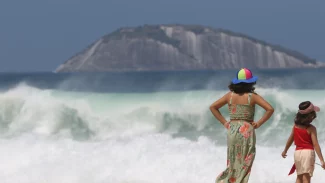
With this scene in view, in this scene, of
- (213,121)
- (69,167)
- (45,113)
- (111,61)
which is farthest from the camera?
(111,61)

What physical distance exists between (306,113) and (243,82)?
672 mm

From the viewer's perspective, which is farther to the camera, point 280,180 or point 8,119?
point 8,119

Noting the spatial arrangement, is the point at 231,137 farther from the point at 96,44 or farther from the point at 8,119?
the point at 96,44

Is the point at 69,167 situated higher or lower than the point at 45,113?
lower

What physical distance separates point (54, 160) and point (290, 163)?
11.8ft

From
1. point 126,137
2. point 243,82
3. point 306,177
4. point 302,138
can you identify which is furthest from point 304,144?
point 126,137

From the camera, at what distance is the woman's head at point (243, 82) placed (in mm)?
6938

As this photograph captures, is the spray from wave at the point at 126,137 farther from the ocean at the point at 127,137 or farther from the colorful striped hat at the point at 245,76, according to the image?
the colorful striped hat at the point at 245,76

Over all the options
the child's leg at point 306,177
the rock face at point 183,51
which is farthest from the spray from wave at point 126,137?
the rock face at point 183,51

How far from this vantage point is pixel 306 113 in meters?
7.04

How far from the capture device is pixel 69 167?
11195 mm

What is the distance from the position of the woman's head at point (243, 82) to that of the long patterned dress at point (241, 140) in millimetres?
78

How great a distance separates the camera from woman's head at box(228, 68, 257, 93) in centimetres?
694

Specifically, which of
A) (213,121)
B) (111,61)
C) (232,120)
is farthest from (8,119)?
(111,61)
